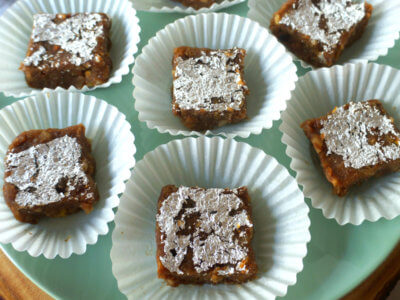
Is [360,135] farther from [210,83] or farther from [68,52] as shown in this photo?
[68,52]

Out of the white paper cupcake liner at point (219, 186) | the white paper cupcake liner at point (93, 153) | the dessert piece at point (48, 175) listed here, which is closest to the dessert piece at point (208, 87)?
the white paper cupcake liner at point (219, 186)

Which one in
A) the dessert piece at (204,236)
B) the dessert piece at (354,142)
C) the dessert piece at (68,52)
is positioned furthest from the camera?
the dessert piece at (68,52)

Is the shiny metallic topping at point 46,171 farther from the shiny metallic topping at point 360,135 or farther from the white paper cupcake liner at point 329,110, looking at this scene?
the shiny metallic topping at point 360,135

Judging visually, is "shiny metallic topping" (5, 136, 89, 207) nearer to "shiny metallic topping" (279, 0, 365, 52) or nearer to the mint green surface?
the mint green surface

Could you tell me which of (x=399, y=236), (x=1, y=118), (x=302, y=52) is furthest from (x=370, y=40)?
(x=1, y=118)

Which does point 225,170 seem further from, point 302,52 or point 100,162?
point 302,52
